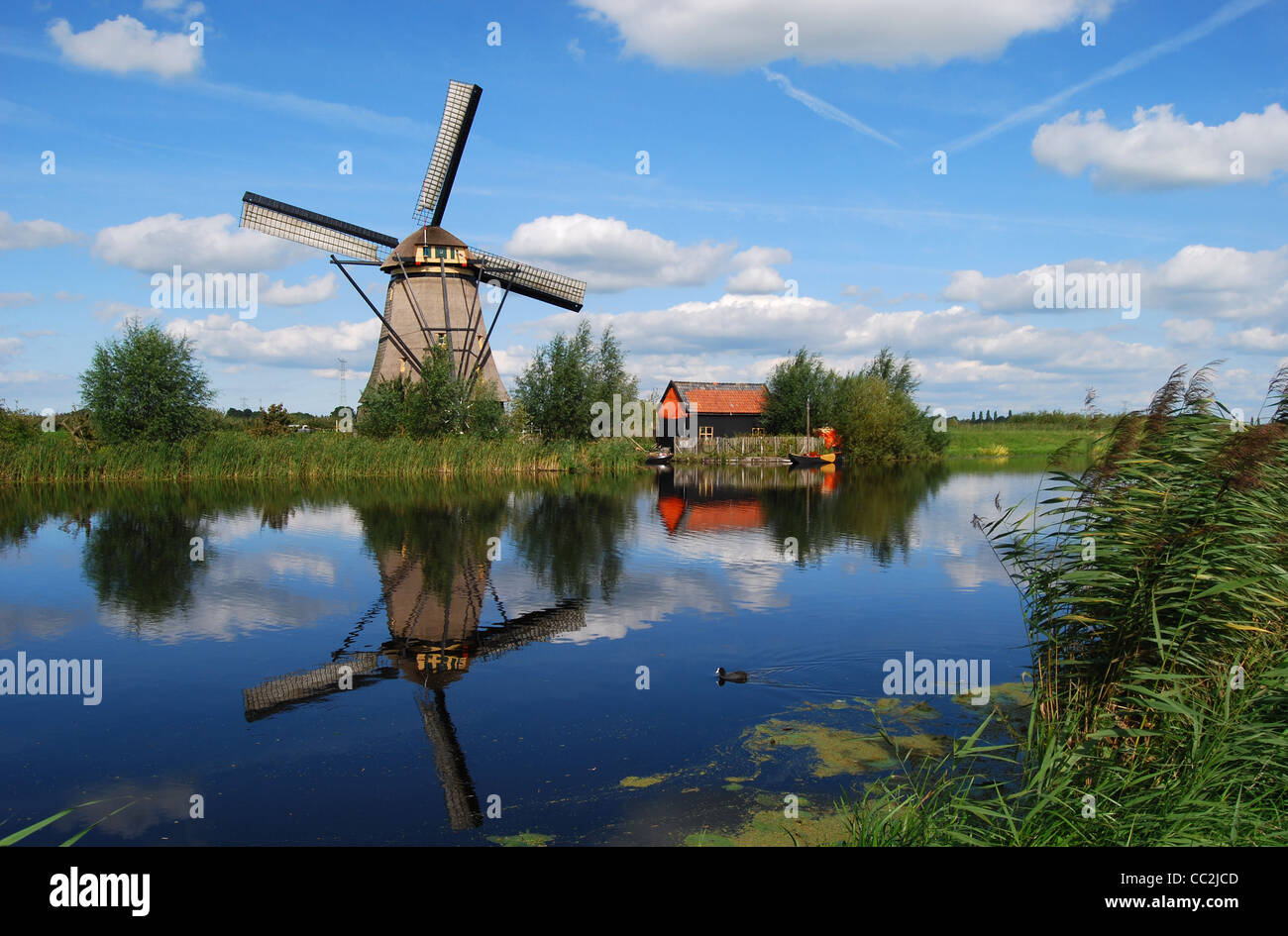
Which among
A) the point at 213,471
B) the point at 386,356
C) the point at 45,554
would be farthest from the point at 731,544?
the point at 386,356

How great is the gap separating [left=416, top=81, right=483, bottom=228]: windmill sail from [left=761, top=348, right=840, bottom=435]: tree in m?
25.0

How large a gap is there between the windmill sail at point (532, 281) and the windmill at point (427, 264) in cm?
8

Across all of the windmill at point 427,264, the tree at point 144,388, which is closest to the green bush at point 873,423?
the windmill at point 427,264

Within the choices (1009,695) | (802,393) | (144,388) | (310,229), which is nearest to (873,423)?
(802,393)

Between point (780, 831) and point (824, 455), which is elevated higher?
point (824, 455)

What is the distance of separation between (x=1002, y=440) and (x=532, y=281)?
159 ft

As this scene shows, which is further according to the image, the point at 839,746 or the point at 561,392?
the point at 561,392

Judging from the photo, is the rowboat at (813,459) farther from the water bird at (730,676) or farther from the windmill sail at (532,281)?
the water bird at (730,676)

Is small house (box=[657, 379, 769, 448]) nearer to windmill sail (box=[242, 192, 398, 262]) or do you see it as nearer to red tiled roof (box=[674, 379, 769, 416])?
red tiled roof (box=[674, 379, 769, 416])

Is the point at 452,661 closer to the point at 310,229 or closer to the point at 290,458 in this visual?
the point at 290,458

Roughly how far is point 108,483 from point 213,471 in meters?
3.49

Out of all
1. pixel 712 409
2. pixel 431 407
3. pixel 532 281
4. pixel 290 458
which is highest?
pixel 532 281

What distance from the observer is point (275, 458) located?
33.5 metres

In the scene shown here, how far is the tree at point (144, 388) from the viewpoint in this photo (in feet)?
98.5
